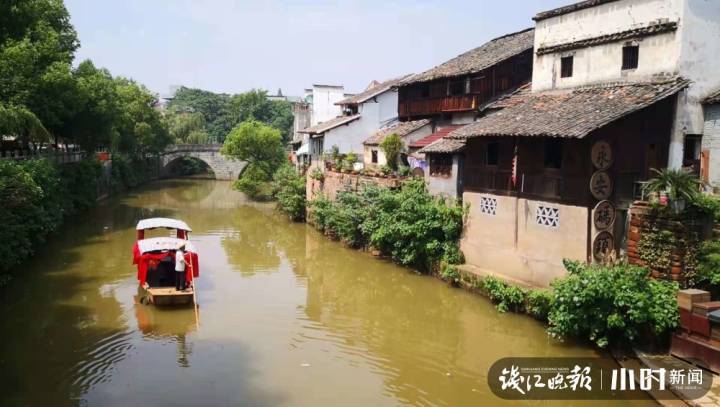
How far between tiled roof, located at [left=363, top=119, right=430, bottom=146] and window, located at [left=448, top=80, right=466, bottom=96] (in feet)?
7.19

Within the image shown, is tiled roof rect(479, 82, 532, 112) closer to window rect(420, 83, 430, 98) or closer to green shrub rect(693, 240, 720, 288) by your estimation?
window rect(420, 83, 430, 98)

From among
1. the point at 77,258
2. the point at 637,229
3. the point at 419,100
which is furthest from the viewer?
the point at 419,100

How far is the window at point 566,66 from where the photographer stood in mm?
17344

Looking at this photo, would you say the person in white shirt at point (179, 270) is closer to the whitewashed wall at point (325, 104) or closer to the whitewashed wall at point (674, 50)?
the whitewashed wall at point (674, 50)

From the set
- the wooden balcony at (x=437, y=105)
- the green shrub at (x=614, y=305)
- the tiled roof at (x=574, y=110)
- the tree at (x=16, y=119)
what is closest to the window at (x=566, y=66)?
the tiled roof at (x=574, y=110)

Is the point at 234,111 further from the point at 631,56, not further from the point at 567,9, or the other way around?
the point at 631,56

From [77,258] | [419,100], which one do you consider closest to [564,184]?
[419,100]

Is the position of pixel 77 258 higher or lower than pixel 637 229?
lower

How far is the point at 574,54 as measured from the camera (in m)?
17.1

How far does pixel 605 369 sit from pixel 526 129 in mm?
6245

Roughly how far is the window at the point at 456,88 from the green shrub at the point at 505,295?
10.5 m

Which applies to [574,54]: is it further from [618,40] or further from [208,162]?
[208,162]

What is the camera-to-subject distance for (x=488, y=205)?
1700cm

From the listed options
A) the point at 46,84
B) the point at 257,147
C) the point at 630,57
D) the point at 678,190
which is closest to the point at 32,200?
the point at 46,84
